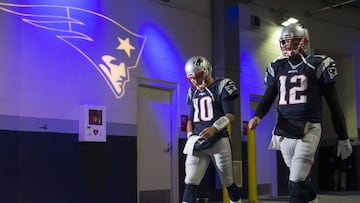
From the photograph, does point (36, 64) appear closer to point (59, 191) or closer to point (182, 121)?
point (59, 191)

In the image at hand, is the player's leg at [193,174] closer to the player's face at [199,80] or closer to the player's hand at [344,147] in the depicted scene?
the player's face at [199,80]

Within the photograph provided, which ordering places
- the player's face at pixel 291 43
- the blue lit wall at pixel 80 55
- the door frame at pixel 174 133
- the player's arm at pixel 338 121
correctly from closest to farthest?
the player's arm at pixel 338 121, the player's face at pixel 291 43, the blue lit wall at pixel 80 55, the door frame at pixel 174 133

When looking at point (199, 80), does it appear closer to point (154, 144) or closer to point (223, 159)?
point (223, 159)

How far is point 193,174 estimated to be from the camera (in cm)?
512

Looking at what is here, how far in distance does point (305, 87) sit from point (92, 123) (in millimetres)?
4435

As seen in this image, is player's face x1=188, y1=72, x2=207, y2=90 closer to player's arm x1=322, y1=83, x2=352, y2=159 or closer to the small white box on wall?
player's arm x1=322, y1=83, x2=352, y2=159

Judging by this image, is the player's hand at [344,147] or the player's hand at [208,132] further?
the player's hand at [208,132]

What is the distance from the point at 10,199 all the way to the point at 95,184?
146cm

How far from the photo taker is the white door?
895 centimetres

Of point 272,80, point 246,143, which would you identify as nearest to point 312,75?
point 272,80

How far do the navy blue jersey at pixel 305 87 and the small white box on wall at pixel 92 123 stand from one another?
4.18m

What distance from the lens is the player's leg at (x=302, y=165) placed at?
384 cm

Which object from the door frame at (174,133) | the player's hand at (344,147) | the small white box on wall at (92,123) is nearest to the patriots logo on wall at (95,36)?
the small white box on wall at (92,123)

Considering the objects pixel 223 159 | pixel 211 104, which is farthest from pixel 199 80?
pixel 223 159
